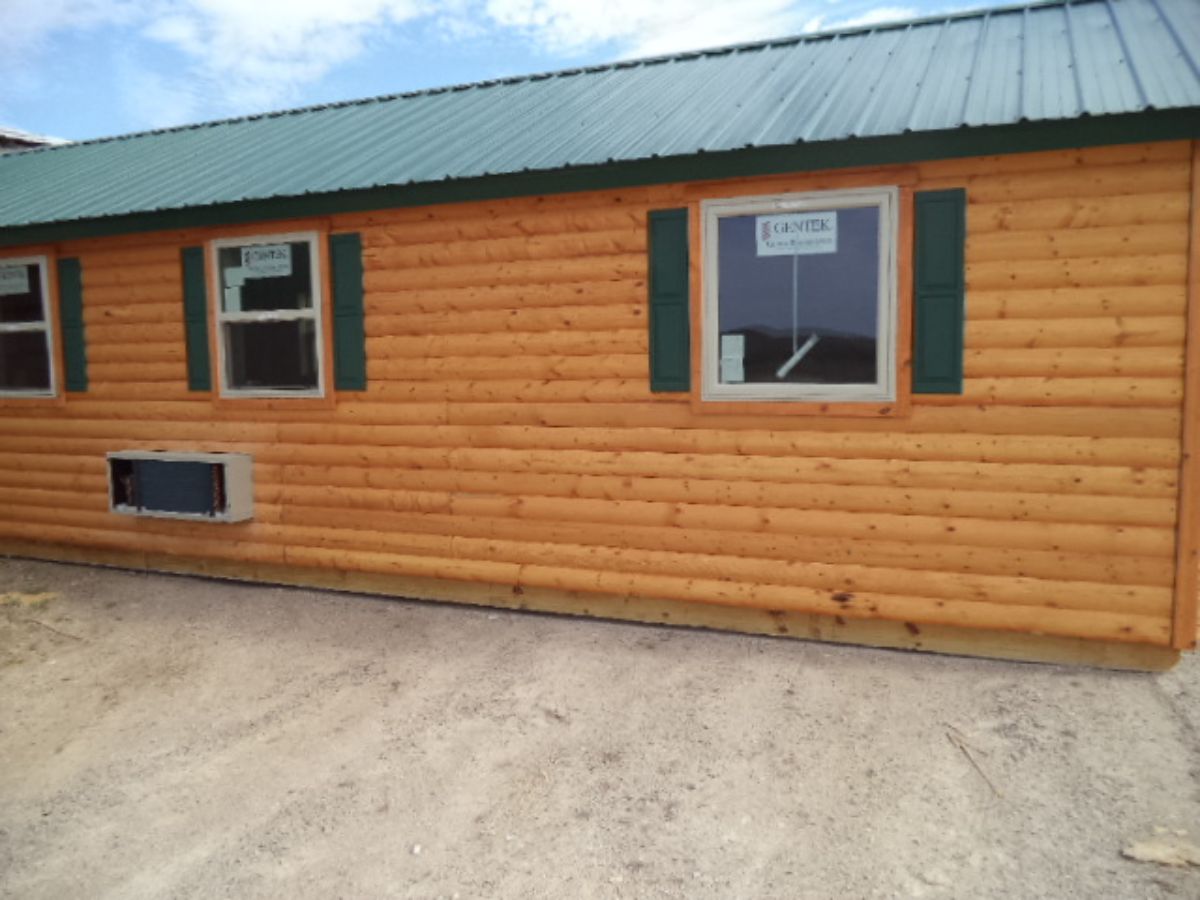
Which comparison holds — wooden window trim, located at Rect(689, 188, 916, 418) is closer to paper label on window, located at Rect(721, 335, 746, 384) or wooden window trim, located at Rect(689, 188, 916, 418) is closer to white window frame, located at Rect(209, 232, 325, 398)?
paper label on window, located at Rect(721, 335, 746, 384)

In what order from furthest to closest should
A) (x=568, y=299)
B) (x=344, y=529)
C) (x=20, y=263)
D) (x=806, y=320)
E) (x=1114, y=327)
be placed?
(x=20, y=263) < (x=344, y=529) < (x=568, y=299) < (x=806, y=320) < (x=1114, y=327)

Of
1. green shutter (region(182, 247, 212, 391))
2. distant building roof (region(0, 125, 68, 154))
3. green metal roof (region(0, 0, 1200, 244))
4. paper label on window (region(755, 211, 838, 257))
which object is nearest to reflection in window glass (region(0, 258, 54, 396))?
green metal roof (region(0, 0, 1200, 244))

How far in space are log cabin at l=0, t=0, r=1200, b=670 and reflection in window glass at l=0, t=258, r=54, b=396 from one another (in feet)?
0.29

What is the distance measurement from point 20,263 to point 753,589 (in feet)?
26.4

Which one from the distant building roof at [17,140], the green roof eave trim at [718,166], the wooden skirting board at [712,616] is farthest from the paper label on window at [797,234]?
the distant building roof at [17,140]

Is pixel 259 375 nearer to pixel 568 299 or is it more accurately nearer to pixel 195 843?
pixel 568 299

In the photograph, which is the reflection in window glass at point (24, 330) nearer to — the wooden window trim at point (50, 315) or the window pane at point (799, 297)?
the wooden window trim at point (50, 315)

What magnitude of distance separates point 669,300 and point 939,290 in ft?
5.86

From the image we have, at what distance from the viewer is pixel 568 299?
655cm

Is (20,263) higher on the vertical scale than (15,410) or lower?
higher

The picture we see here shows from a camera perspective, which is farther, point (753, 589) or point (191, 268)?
point (191, 268)

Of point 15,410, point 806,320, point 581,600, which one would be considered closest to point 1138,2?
point 806,320

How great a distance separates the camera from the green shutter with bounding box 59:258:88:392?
28.1 ft

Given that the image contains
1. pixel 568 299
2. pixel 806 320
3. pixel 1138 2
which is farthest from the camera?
pixel 1138 2
